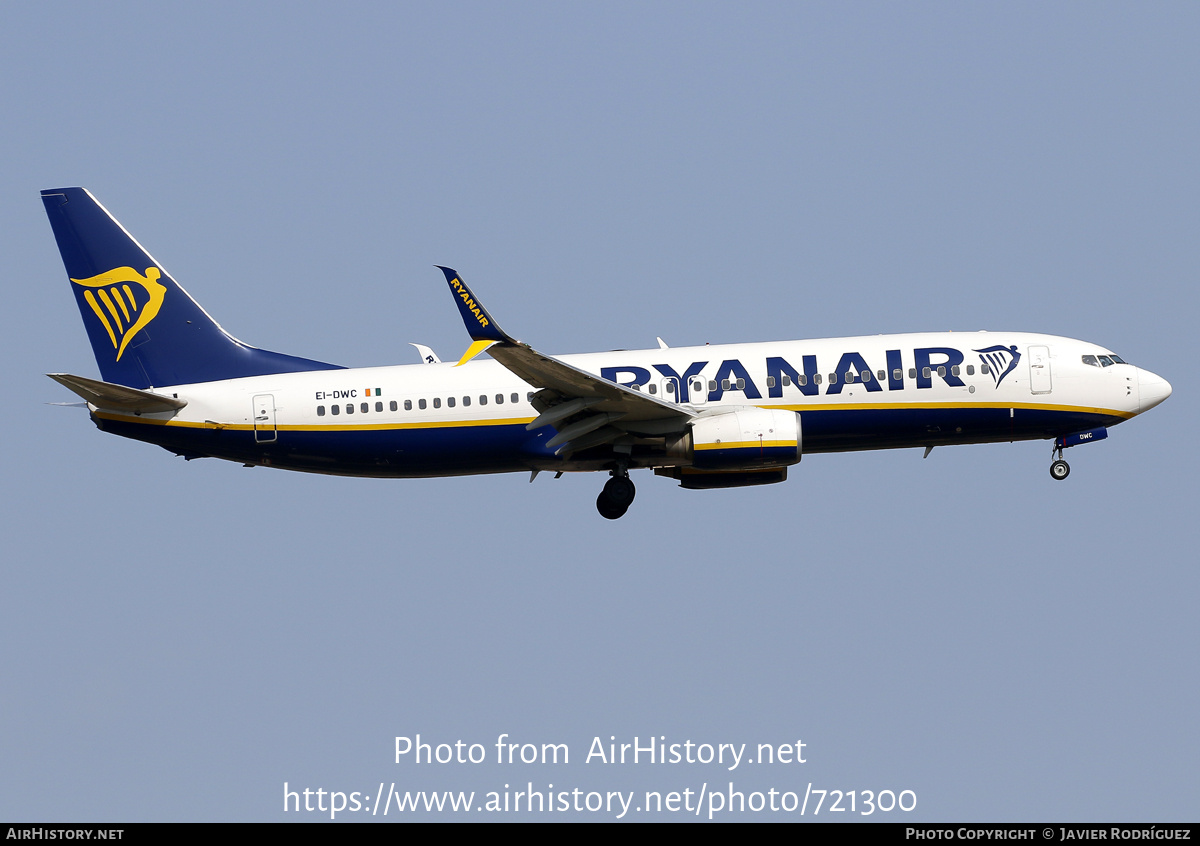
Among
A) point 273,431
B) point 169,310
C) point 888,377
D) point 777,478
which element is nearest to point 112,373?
point 169,310

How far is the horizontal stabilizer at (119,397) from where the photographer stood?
35.2m

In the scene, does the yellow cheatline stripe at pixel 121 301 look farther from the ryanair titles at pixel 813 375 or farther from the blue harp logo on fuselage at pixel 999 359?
the blue harp logo on fuselage at pixel 999 359

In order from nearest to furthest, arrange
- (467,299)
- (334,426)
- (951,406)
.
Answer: (467,299) < (951,406) < (334,426)

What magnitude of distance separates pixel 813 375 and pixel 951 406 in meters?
3.86

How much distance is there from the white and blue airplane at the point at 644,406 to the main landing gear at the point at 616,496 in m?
0.04

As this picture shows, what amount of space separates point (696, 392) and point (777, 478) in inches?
128

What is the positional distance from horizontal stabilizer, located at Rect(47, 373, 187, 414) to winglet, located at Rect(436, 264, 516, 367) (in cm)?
1050

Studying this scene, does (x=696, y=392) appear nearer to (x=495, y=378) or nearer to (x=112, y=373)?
(x=495, y=378)

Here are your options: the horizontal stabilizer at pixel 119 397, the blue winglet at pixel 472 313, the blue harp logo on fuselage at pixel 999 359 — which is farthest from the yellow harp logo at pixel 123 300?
the blue harp logo on fuselage at pixel 999 359

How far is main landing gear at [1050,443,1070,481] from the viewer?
127 feet

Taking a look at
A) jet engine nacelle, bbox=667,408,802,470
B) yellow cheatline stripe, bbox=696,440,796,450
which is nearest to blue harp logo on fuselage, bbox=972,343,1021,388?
jet engine nacelle, bbox=667,408,802,470

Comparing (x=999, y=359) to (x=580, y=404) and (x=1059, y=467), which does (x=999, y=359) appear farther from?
(x=580, y=404)

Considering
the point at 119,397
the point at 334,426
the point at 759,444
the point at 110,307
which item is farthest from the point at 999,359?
the point at 110,307

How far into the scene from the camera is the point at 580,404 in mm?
35312
